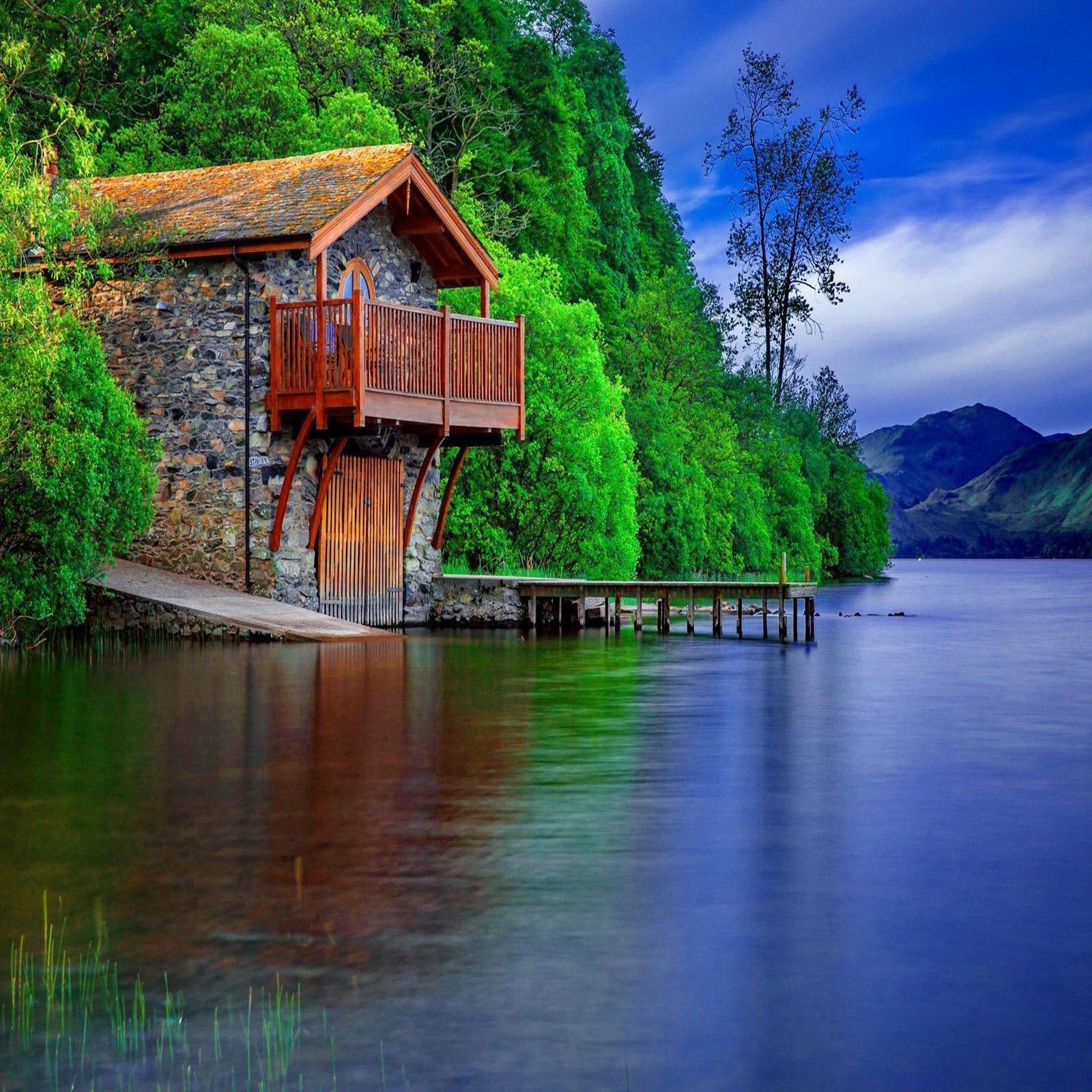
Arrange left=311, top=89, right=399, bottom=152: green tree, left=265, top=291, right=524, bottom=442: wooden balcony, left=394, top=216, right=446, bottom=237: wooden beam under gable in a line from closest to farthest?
left=265, top=291, right=524, bottom=442: wooden balcony, left=394, top=216, right=446, bottom=237: wooden beam under gable, left=311, top=89, right=399, bottom=152: green tree

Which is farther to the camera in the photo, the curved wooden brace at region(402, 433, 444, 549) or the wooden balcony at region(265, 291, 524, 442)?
the curved wooden brace at region(402, 433, 444, 549)

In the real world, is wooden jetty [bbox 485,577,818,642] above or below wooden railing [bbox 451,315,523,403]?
below

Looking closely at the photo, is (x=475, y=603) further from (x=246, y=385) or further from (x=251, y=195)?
(x=251, y=195)

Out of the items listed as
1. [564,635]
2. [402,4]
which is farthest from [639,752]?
[402,4]

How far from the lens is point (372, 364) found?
26234mm

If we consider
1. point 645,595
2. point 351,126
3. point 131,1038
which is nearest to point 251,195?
point 351,126

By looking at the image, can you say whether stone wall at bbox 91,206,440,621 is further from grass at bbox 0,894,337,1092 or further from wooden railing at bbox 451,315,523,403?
grass at bbox 0,894,337,1092

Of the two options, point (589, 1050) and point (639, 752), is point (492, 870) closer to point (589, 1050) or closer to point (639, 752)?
point (589, 1050)

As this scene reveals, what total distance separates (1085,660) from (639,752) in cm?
1775

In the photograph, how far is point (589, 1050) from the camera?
591 cm

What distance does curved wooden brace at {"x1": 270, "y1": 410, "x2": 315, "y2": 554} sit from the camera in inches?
1033

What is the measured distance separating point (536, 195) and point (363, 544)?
22693mm

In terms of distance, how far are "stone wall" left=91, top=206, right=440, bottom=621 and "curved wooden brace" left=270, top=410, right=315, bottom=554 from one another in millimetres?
161

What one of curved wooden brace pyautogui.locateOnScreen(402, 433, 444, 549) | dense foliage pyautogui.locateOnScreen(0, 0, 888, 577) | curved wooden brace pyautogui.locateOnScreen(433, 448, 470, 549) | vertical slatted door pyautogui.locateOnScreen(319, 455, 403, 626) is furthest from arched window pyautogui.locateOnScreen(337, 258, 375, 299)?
dense foliage pyautogui.locateOnScreen(0, 0, 888, 577)
